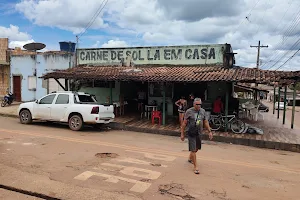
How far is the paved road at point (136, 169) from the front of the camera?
5215 mm

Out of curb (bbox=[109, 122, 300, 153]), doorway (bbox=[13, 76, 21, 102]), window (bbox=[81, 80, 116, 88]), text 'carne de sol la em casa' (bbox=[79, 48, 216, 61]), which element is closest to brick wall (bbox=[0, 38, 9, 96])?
doorway (bbox=[13, 76, 21, 102])

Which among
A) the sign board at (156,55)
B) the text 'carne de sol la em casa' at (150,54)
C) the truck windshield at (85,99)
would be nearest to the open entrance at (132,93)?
the sign board at (156,55)

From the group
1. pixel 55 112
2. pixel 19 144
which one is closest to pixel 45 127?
pixel 55 112

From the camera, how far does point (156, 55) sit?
54.4 feet

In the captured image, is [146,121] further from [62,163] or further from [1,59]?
[1,59]

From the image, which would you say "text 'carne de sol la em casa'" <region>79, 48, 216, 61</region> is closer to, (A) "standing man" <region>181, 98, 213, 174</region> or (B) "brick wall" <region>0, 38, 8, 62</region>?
(B) "brick wall" <region>0, 38, 8, 62</region>

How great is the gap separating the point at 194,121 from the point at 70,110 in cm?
699

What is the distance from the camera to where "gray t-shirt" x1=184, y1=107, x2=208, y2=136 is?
6.60 metres

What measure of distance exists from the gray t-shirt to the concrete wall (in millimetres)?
14507

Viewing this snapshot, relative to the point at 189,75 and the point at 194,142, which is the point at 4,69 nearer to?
the point at 189,75

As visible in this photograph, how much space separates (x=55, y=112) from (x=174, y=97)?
6906 millimetres

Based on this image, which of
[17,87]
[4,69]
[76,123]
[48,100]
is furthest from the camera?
[4,69]

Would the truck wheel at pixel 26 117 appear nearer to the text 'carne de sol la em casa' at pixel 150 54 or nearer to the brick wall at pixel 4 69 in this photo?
the text 'carne de sol la em casa' at pixel 150 54

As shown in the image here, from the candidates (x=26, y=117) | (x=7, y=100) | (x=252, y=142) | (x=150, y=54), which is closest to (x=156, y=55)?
(x=150, y=54)
